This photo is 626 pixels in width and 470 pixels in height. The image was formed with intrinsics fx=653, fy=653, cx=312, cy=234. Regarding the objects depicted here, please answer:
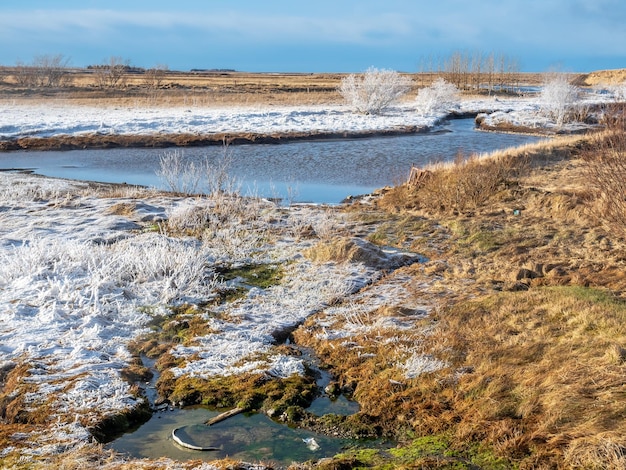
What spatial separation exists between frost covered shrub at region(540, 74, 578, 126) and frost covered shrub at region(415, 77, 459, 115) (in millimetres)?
6764

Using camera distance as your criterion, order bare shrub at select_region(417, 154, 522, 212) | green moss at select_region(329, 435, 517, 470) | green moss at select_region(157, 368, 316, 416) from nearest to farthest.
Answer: green moss at select_region(329, 435, 517, 470) < green moss at select_region(157, 368, 316, 416) < bare shrub at select_region(417, 154, 522, 212)

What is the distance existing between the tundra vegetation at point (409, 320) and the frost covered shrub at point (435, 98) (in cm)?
2868

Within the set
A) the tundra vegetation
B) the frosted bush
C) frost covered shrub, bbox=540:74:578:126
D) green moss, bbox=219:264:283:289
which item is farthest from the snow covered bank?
green moss, bbox=219:264:283:289

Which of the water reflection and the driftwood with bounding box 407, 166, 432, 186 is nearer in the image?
the water reflection

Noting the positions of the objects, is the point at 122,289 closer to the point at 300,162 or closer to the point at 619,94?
the point at 300,162

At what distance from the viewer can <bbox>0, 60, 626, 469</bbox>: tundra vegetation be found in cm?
494

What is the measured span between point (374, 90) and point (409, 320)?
34.2 m

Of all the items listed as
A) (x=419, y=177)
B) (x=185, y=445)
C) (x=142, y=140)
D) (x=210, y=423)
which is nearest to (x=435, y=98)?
(x=142, y=140)

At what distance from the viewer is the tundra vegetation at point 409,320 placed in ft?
16.2

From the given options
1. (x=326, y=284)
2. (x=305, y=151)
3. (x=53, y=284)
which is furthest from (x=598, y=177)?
(x=305, y=151)

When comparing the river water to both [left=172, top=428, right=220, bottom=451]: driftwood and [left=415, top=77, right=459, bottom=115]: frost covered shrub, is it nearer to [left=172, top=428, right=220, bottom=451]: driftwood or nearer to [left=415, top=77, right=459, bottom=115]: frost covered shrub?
[left=415, top=77, right=459, bottom=115]: frost covered shrub

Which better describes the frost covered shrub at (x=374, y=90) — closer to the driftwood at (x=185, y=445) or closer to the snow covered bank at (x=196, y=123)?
the snow covered bank at (x=196, y=123)

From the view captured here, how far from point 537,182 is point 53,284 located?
37.5 ft

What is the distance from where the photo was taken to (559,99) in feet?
118
